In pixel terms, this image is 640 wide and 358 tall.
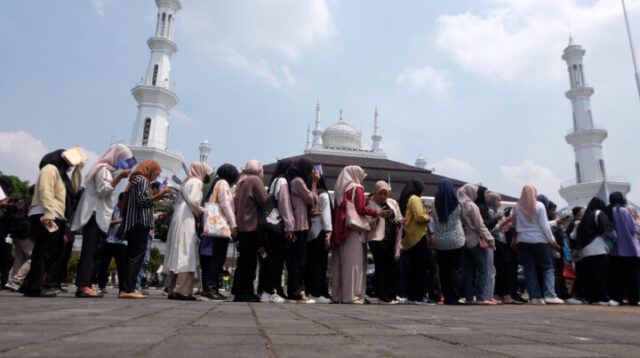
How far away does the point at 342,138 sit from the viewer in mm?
49562

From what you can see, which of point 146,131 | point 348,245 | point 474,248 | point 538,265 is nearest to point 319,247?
point 348,245

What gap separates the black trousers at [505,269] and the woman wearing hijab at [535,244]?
13.9 inches

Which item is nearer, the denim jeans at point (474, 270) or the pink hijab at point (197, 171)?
the pink hijab at point (197, 171)

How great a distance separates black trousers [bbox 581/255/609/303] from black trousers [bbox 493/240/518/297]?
1.11 metres

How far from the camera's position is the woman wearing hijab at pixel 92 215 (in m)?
4.61

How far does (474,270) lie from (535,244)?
0.96 meters

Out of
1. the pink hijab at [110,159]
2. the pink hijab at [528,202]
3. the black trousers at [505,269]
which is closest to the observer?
the pink hijab at [110,159]

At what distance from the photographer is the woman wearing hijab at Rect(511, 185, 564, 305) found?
6.27 metres

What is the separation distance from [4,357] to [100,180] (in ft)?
12.2

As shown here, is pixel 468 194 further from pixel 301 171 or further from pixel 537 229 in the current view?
pixel 301 171

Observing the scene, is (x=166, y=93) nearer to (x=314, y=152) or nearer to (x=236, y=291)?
(x=314, y=152)

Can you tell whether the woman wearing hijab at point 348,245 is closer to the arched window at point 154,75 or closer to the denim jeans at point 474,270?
the denim jeans at point 474,270

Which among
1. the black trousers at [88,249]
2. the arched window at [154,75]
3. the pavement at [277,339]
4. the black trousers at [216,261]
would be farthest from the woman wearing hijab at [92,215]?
the arched window at [154,75]

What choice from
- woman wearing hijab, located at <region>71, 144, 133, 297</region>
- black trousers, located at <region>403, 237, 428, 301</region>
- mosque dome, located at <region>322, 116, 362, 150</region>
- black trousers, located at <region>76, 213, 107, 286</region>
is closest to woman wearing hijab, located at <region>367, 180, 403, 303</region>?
black trousers, located at <region>403, 237, 428, 301</region>
